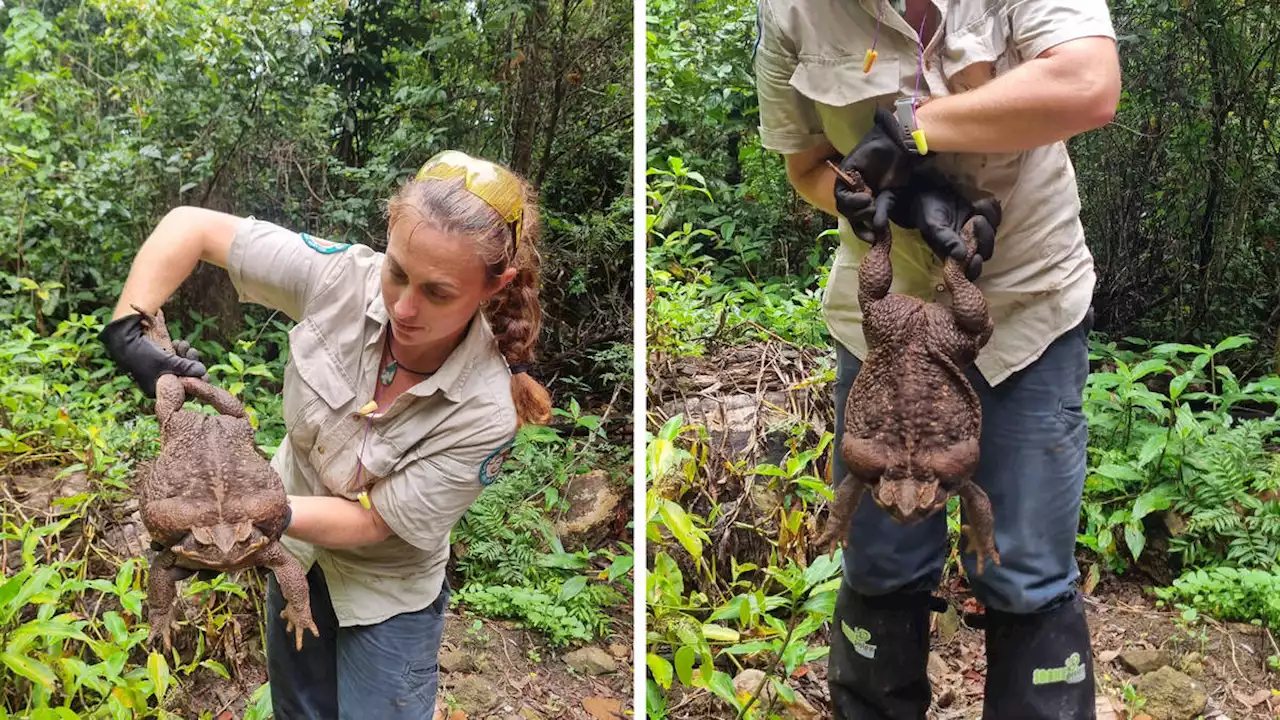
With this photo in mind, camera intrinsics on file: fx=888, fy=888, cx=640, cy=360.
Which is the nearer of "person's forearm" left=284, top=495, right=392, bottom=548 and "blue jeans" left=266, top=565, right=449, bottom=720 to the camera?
"person's forearm" left=284, top=495, right=392, bottom=548

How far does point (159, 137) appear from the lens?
1.79m

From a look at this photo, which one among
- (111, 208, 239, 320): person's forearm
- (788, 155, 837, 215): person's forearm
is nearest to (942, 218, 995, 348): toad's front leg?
(788, 155, 837, 215): person's forearm

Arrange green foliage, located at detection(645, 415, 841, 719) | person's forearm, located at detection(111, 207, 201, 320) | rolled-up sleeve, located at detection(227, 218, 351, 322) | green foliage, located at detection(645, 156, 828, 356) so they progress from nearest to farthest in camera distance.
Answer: person's forearm, located at detection(111, 207, 201, 320)
rolled-up sleeve, located at detection(227, 218, 351, 322)
green foliage, located at detection(645, 415, 841, 719)
green foliage, located at detection(645, 156, 828, 356)

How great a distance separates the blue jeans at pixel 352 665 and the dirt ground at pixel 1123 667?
1.90 ft

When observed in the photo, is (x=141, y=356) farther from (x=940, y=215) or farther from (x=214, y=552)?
(x=940, y=215)

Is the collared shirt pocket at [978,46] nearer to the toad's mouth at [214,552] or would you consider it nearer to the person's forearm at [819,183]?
the person's forearm at [819,183]

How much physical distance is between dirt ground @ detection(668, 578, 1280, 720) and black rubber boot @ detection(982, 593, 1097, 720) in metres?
0.42

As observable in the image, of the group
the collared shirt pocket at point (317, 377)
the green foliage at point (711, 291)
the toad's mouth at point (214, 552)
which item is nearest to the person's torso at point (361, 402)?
the collared shirt pocket at point (317, 377)

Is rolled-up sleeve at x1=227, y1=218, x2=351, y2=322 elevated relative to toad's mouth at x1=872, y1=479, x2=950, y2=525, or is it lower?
elevated

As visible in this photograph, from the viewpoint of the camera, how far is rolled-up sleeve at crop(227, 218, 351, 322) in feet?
4.09

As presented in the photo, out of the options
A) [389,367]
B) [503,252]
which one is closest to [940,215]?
[503,252]

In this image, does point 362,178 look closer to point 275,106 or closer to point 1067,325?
point 275,106

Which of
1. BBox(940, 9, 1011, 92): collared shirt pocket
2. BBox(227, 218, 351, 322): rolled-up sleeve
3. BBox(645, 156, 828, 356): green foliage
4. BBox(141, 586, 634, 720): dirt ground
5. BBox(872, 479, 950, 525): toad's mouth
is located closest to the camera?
BBox(872, 479, 950, 525): toad's mouth

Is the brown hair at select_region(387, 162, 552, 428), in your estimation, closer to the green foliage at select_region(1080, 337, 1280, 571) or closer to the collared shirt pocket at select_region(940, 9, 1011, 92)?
the collared shirt pocket at select_region(940, 9, 1011, 92)
